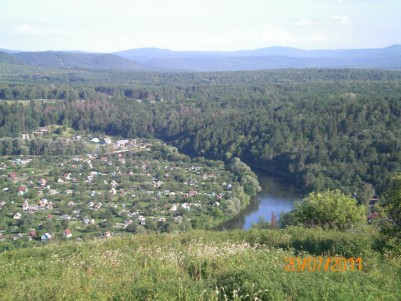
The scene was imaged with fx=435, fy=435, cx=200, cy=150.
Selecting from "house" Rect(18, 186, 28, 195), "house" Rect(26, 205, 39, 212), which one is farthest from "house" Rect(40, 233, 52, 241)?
"house" Rect(18, 186, 28, 195)

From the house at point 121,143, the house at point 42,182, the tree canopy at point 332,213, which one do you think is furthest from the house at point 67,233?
the house at point 121,143

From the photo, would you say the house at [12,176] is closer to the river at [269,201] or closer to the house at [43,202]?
the house at [43,202]

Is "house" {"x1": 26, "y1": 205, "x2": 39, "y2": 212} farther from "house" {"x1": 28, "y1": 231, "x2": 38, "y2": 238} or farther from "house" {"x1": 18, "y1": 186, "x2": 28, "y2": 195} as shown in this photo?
"house" {"x1": 28, "y1": 231, "x2": 38, "y2": 238}

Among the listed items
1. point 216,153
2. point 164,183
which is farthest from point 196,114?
point 164,183

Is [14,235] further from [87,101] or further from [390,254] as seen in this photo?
[87,101]
